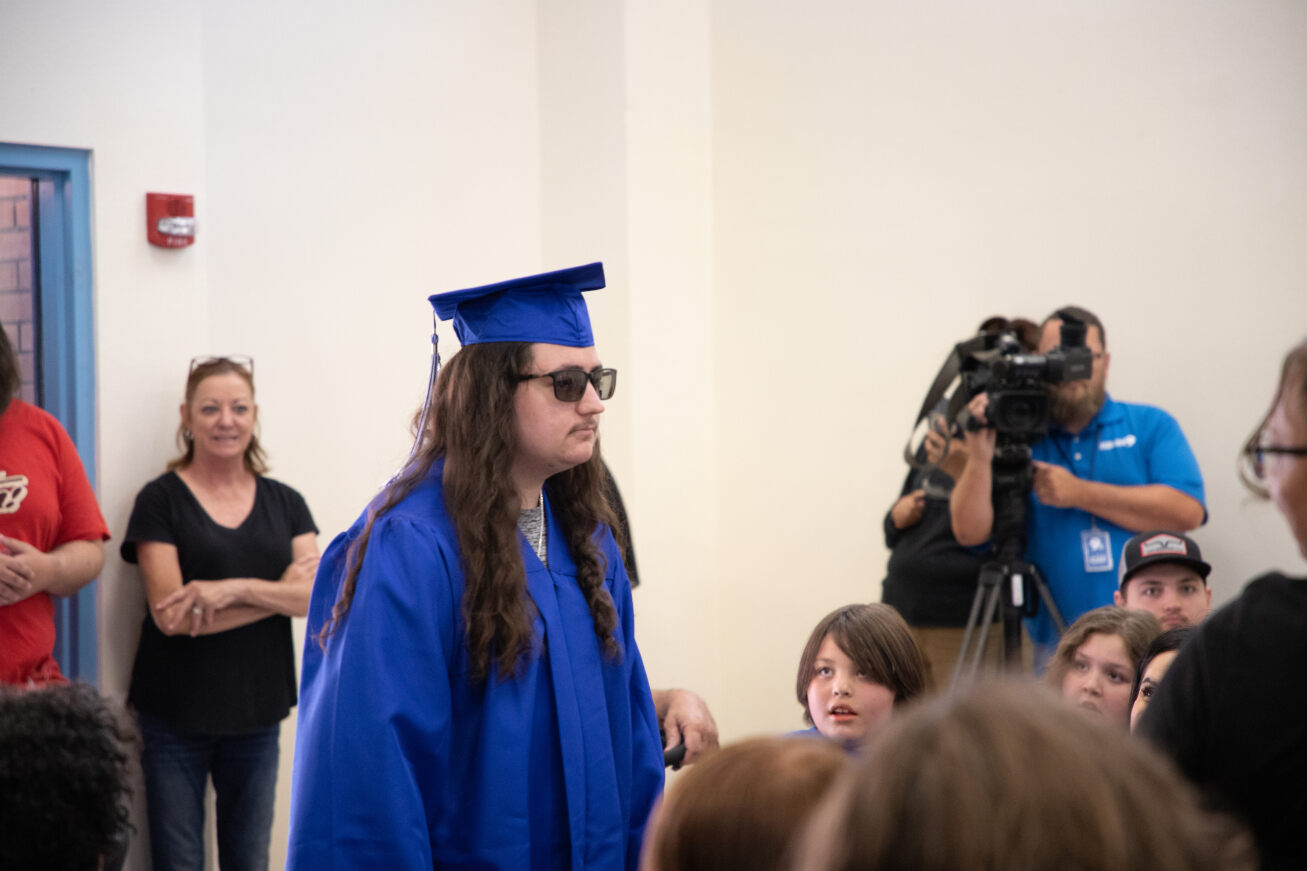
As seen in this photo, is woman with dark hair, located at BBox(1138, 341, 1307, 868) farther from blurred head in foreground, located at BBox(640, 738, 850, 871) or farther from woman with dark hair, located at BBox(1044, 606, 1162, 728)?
woman with dark hair, located at BBox(1044, 606, 1162, 728)

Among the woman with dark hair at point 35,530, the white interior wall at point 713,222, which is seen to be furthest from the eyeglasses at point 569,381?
the white interior wall at point 713,222

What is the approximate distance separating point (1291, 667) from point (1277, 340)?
2852mm

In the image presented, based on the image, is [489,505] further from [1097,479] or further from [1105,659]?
[1097,479]

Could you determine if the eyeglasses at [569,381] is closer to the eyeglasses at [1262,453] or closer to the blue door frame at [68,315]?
the eyeglasses at [1262,453]

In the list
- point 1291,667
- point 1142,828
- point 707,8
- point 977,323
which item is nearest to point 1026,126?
point 977,323

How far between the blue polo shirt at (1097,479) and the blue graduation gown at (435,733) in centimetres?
193

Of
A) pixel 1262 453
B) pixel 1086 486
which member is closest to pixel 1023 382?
pixel 1086 486

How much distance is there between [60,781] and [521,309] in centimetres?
99

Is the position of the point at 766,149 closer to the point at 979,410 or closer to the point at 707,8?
the point at 707,8

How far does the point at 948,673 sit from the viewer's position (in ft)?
11.7

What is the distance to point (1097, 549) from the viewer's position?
3.41 m

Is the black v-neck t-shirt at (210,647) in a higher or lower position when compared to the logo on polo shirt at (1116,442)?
lower

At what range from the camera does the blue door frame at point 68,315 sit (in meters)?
3.66

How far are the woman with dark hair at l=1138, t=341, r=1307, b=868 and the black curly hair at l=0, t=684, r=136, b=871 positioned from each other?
1.00m
